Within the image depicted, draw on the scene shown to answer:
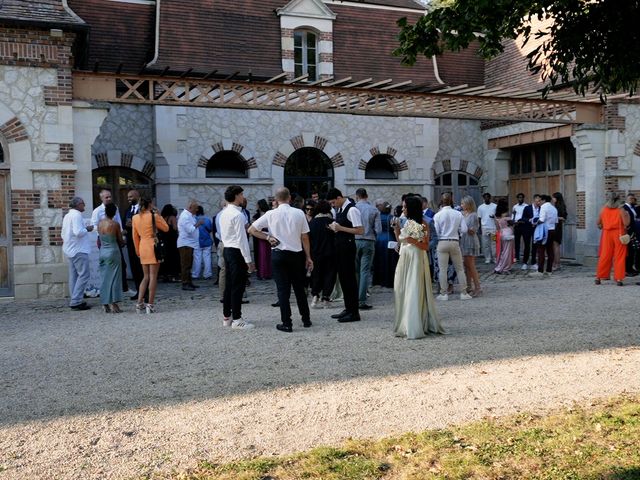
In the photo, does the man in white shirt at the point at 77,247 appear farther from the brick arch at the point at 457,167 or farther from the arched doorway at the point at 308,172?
the brick arch at the point at 457,167

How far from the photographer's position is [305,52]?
1906 centimetres

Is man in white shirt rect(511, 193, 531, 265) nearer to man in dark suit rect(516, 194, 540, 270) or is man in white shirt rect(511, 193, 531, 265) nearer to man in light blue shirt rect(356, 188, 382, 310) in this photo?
man in dark suit rect(516, 194, 540, 270)

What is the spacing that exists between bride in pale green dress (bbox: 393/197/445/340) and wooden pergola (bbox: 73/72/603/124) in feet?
19.4

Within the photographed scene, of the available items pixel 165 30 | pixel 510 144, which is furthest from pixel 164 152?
pixel 510 144

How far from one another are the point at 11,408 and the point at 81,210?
5505 millimetres

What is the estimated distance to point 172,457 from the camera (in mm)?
4172

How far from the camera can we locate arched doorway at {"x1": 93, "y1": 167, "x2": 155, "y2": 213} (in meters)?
17.1

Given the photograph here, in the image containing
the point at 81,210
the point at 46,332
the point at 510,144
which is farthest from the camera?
the point at 510,144

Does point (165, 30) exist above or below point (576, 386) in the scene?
above

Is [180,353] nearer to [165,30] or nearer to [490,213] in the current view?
[490,213]

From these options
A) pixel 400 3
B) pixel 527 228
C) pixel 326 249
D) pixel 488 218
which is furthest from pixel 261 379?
pixel 400 3

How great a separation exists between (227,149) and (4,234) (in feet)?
23.2

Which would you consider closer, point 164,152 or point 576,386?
point 576,386

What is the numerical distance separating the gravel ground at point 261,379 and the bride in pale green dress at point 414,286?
0.20 m
